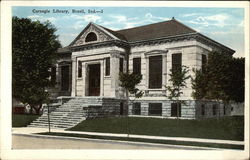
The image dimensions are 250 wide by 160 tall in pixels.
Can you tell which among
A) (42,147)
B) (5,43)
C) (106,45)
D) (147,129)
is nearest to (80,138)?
(42,147)

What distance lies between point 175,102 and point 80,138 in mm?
6158

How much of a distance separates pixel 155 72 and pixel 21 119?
820 centimetres

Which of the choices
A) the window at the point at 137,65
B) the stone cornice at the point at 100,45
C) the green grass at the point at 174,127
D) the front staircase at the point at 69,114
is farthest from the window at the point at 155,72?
the front staircase at the point at 69,114

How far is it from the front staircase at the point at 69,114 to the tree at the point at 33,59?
1225mm

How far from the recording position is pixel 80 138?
16.6 metres

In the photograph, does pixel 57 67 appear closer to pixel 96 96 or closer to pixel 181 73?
pixel 96 96

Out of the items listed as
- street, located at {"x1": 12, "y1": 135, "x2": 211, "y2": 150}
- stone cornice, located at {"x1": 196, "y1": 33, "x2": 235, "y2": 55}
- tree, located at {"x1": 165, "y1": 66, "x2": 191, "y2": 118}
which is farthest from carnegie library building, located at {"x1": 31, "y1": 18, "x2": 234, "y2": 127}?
street, located at {"x1": 12, "y1": 135, "x2": 211, "y2": 150}

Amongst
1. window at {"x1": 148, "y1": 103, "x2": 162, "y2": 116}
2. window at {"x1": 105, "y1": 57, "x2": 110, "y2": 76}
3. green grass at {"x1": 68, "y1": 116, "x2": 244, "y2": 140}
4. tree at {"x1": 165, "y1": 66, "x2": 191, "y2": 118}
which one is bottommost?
green grass at {"x1": 68, "y1": 116, "x2": 244, "y2": 140}

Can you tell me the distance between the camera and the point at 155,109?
2052cm

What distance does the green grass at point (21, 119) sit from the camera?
1729cm

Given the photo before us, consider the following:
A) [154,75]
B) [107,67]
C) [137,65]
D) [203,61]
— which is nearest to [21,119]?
[107,67]

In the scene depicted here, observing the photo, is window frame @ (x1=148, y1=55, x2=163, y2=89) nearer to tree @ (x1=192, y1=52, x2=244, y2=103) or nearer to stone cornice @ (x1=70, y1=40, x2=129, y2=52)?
stone cornice @ (x1=70, y1=40, x2=129, y2=52)

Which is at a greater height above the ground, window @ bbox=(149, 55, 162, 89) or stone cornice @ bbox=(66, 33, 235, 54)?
stone cornice @ bbox=(66, 33, 235, 54)

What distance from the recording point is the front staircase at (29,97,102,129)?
2056cm
